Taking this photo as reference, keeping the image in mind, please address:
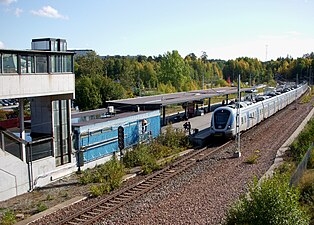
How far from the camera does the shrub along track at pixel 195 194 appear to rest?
40.8 ft

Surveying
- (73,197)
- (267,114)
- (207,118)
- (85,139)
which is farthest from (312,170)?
(207,118)

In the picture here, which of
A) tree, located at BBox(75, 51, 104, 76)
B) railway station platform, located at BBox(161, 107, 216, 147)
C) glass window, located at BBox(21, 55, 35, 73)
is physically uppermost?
tree, located at BBox(75, 51, 104, 76)

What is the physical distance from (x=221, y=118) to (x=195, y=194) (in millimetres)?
11796

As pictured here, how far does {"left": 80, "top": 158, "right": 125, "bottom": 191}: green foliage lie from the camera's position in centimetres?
1616

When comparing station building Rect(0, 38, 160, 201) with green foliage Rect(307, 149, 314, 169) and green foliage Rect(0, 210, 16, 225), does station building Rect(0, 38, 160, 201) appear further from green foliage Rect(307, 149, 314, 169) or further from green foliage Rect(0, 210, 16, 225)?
green foliage Rect(307, 149, 314, 169)

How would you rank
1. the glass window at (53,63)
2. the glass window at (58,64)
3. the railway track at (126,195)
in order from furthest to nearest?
the glass window at (58,64)
the glass window at (53,63)
the railway track at (126,195)

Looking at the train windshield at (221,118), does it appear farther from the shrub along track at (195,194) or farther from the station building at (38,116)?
the station building at (38,116)

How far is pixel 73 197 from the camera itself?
49.6 feet

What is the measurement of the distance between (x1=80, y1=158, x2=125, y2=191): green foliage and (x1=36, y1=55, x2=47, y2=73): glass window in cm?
518

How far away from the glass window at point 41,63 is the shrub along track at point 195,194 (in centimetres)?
639

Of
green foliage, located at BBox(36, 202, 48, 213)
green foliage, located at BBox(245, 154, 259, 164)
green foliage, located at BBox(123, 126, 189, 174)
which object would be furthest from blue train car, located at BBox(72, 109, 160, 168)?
green foliage, located at BBox(245, 154, 259, 164)

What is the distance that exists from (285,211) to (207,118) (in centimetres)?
3147

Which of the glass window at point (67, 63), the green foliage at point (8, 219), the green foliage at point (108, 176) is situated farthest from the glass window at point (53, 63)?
the green foliage at point (8, 219)

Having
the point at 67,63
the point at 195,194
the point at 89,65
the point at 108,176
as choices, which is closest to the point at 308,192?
the point at 195,194
